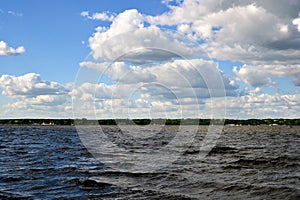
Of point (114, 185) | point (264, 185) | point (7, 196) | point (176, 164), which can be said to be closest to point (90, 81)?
point (176, 164)

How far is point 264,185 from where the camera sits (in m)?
21.0

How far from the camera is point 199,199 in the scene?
1748cm

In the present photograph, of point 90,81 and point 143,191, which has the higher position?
point 90,81

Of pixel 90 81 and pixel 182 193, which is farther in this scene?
pixel 90 81

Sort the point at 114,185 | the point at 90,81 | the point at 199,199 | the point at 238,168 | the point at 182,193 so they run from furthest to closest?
1. the point at 90,81
2. the point at 238,168
3. the point at 114,185
4. the point at 182,193
5. the point at 199,199

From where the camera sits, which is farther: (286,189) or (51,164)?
(51,164)

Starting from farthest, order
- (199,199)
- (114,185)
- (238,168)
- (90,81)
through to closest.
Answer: (90,81), (238,168), (114,185), (199,199)

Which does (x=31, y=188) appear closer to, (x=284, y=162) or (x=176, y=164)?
(x=176, y=164)

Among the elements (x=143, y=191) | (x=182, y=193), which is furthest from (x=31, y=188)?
(x=182, y=193)

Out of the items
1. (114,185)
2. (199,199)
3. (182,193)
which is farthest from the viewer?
(114,185)

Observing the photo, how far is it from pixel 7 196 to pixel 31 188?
2.14 metres

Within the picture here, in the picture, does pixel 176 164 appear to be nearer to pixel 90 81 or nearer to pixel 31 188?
pixel 90 81

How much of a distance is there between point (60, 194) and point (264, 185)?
37.0 ft

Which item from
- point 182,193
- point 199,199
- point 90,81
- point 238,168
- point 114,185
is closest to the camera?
point 199,199
